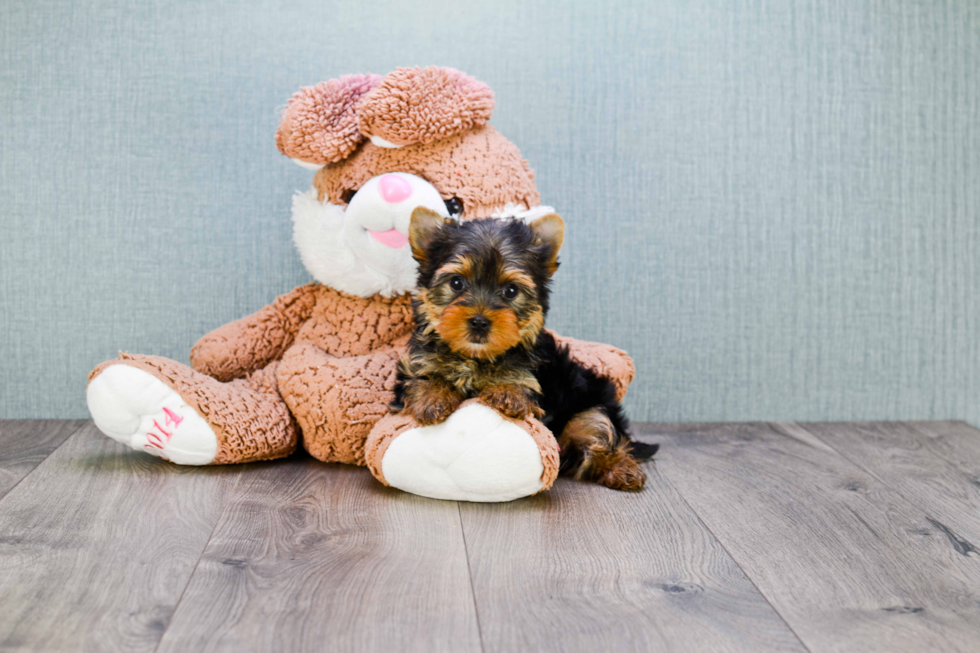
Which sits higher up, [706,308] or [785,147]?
[785,147]

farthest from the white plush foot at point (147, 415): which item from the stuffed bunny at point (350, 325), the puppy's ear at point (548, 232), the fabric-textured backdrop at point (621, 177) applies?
the puppy's ear at point (548, 232)

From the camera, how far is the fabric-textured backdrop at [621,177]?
2.57 metres

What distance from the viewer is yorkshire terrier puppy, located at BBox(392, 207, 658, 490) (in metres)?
1.75

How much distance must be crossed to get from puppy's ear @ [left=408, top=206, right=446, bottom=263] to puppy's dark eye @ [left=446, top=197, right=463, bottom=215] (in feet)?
0.79

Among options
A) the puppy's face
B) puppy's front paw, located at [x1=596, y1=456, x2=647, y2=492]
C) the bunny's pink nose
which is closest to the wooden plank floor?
puppy's front paw, located at [x1=596, y1=456, x2=647, y2=492]

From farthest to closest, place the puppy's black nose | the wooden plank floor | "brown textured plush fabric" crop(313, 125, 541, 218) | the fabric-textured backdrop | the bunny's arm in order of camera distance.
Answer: the fabric-textured backdrop, the bunny's arm, "brown textured plush fabric" crop(313, 125, 541, 218), the puppy's black nose, the wooden plank floor

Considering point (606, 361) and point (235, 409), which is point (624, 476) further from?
point (235, 409)

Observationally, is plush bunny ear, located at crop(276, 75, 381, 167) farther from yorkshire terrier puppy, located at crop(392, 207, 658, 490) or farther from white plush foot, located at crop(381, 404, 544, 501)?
white plush foot, located at crop(381, 404, 544, 501)

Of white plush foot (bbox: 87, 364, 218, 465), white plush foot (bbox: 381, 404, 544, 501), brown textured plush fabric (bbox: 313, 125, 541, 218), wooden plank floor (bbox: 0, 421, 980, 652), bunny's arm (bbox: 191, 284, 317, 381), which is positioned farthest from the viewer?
bunny's arm (bbox: 191, 284, 317, 381)

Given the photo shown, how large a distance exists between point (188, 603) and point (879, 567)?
1300 mm

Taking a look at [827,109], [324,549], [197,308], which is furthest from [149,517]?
[827,109]

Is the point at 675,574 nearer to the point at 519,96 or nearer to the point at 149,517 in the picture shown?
the point at 149,517

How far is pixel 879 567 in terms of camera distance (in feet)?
5.22

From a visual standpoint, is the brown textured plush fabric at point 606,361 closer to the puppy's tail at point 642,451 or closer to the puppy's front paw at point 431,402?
the puppy's tail at point 642,451
